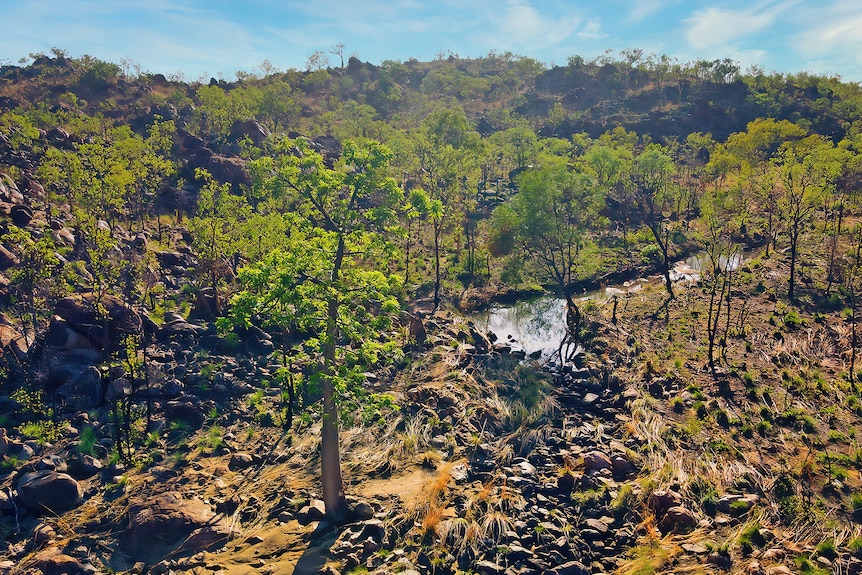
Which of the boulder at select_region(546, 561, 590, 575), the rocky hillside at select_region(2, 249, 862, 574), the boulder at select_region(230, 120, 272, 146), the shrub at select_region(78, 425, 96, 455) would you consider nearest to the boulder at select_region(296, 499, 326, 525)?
the rocky hillside at select_region(2, 249, 862, 574)

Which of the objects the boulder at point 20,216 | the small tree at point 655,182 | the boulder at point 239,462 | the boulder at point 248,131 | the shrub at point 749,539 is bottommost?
the shrub at point 749,539

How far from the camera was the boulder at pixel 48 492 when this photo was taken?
14641mm

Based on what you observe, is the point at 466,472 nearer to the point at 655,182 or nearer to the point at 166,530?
the point at 166,530

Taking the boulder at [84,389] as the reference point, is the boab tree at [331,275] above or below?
above

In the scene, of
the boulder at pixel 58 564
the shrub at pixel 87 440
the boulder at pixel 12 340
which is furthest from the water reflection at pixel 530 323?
the boulder at pixel 12 340

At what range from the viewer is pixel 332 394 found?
14.3 metres

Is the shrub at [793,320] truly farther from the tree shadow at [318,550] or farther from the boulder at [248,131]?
the boulder at [248,131]

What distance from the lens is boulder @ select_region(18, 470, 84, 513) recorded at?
1464cm

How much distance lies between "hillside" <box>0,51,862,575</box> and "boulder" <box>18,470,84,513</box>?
8 cm

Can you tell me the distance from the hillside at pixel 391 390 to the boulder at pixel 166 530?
5cm

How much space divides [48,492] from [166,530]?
3.82 metres

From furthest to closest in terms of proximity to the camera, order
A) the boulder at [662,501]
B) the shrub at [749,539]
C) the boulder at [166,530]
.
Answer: the boulder at [662,501]
the boulder at [166,530]
the shrub at [749,539]

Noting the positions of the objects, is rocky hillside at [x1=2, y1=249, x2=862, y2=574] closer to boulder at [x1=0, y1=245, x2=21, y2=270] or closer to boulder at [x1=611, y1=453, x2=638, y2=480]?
boulder at [x1=611, y1=453, x2=638, y2=480]

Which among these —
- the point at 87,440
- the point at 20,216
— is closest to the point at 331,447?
the point at 87,440
